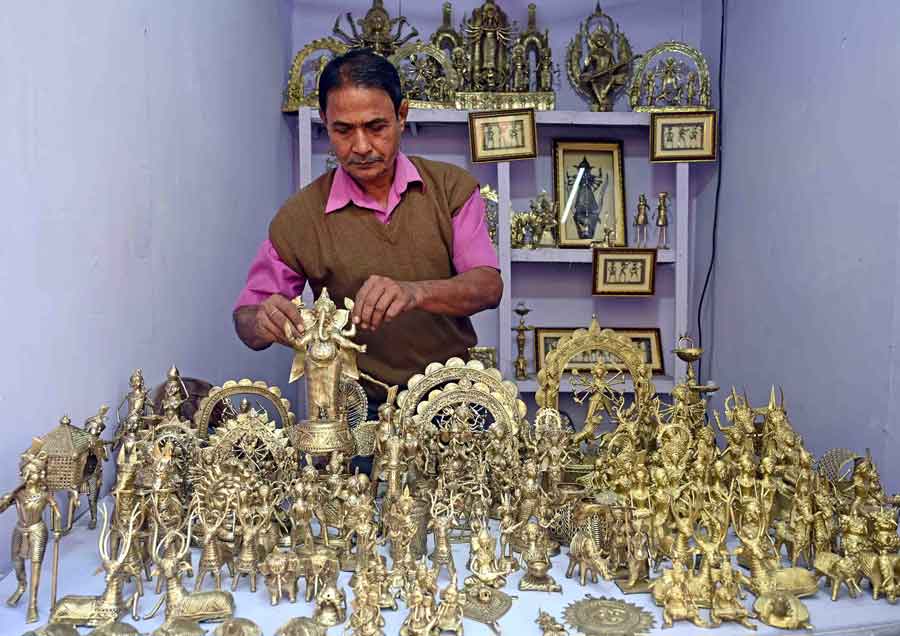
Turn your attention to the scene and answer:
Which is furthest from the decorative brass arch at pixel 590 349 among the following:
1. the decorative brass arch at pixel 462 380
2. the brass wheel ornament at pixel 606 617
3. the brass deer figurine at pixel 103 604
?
the brass deer figurine at pixel 103 604

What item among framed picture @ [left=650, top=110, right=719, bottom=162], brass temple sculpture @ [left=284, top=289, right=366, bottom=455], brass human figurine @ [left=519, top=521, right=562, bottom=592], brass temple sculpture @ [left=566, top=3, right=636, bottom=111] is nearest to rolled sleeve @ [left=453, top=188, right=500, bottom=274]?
brass temple sculpture @ [left=284, top=289, right=366, bottom=455]

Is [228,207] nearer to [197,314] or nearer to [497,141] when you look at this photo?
[197,314]

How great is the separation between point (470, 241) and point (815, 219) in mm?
1183

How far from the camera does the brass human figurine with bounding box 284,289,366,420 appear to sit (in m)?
1.35

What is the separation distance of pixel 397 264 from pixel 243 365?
1.08 m

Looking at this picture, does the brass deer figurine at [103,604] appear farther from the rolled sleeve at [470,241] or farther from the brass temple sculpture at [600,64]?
the brass temple sculpture at [600,64]

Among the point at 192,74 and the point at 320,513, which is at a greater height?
the point at 192,74

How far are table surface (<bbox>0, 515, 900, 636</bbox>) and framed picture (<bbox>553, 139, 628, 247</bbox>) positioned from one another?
236cm

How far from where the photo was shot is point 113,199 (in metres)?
1.69

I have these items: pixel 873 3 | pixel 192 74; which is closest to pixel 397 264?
pixel 192 74

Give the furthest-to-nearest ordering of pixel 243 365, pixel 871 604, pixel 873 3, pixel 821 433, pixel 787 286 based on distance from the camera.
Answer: pixel 243 365, pixel 787 286, pixel 821 433, pixel 873 3, pixel 871 604

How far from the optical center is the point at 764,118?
2869 millimetres

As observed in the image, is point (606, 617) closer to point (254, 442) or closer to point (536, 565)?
point (536, 565)

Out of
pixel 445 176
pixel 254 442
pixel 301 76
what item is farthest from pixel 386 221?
pixel 301 76
